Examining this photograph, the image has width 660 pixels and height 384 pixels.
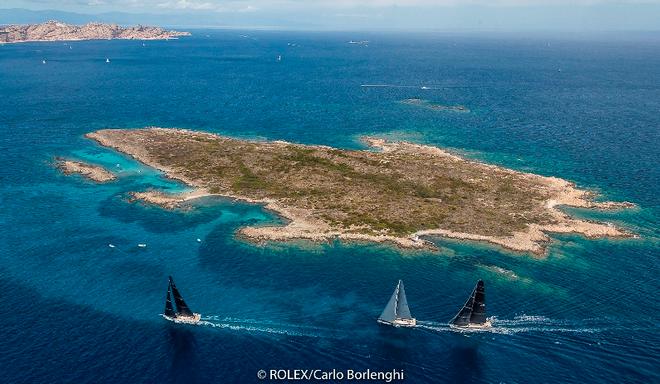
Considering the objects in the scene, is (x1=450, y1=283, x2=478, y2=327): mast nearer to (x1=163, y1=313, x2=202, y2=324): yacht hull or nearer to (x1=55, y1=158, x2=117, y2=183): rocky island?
(x1=163, y1=313, x2=202, y2=324): yacht hull

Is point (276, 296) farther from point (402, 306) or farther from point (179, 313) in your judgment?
point (402, 306)

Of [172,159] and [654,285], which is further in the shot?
[172,159]

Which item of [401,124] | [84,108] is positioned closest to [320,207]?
[401,124]

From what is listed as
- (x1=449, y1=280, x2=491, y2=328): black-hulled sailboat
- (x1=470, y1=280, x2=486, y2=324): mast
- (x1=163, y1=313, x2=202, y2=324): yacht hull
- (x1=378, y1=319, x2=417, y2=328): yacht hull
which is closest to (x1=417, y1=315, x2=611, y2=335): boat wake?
(x1=449, y1=280, x2=491, y2=328): black-hulled sailboat

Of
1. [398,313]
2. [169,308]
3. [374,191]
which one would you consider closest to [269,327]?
[169,308]

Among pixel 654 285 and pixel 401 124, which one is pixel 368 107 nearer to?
pixel 401 124
